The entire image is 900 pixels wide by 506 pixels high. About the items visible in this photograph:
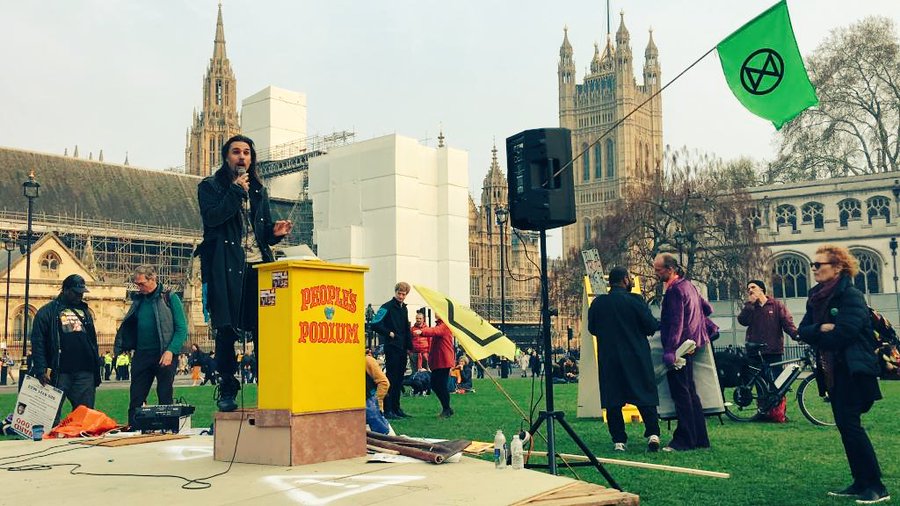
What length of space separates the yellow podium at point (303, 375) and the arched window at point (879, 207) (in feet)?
188

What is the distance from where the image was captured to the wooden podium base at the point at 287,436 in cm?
542

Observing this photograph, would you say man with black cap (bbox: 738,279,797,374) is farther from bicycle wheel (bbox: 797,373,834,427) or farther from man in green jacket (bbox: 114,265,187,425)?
man in green jacket (bbox: 114,265,187,425)

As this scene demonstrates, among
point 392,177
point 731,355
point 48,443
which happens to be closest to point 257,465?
point 48,443

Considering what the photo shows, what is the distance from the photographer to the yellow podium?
215 inches

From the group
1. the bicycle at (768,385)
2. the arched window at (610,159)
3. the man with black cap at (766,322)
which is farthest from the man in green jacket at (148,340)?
the arched window at (610,159)

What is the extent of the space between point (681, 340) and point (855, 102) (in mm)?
55926

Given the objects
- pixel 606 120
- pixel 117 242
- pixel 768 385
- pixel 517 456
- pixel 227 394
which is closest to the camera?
pixel 517 456

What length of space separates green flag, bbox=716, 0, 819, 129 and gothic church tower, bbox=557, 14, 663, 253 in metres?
105

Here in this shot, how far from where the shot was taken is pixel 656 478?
21.2 feet

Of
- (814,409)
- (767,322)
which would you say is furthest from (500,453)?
(814,409)

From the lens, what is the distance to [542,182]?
6434 mm

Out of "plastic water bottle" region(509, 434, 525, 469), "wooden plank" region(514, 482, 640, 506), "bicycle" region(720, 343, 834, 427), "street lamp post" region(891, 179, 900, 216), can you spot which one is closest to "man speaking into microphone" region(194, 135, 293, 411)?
"plastic water bottle" region(509, 434, 525, 469)

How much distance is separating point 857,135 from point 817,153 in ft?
9.09

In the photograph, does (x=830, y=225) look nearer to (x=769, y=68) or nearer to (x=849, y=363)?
(x=769, y=68)
